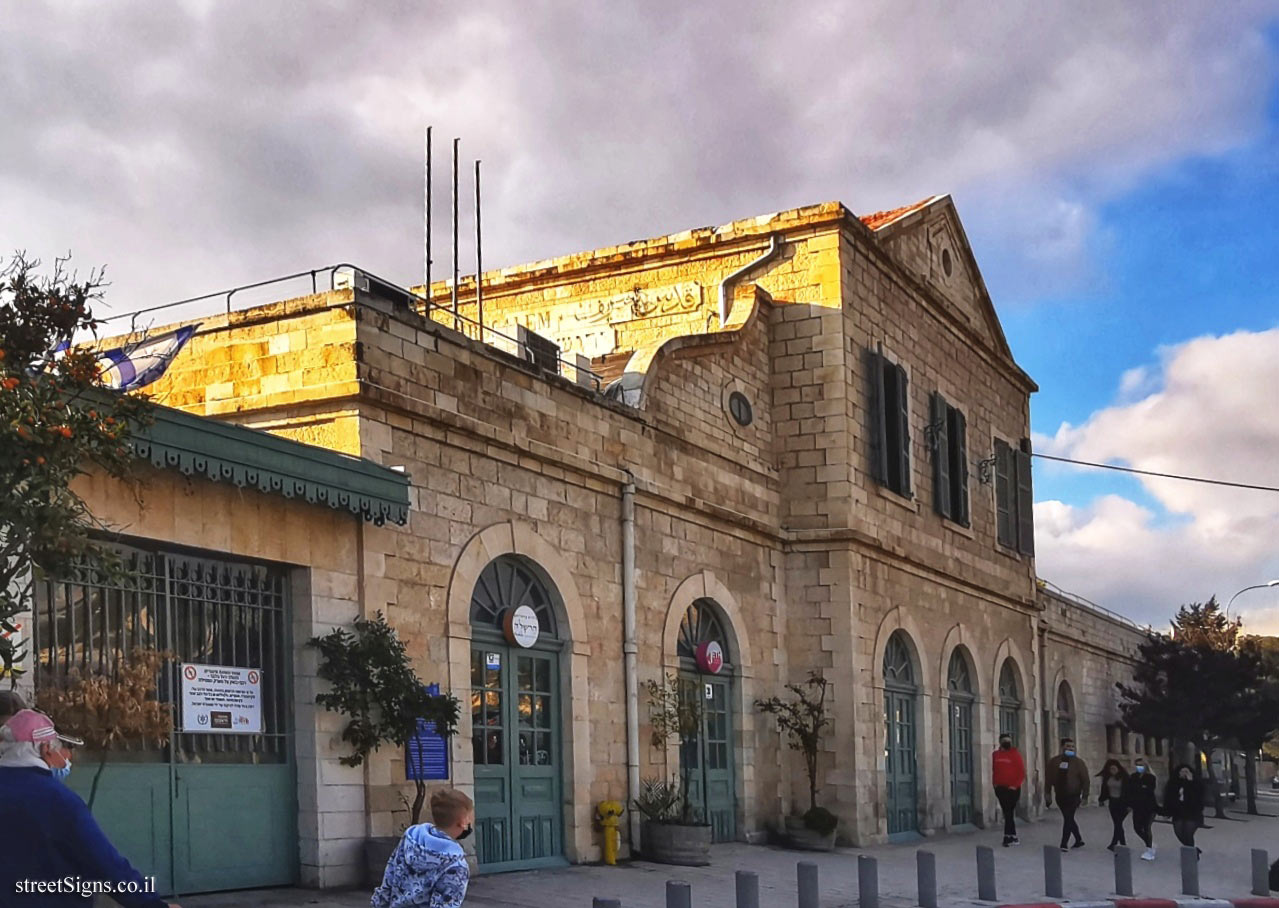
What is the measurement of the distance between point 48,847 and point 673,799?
11559 mm

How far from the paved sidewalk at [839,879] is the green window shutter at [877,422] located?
4830mm

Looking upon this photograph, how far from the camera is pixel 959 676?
24.6 meters

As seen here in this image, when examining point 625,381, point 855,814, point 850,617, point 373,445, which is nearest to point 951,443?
point 850,617

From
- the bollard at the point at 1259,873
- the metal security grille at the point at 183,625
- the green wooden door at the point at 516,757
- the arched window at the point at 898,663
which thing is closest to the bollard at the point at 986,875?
the bollard at the point at 1259,873

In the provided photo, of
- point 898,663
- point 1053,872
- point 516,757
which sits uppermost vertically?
point 898,663

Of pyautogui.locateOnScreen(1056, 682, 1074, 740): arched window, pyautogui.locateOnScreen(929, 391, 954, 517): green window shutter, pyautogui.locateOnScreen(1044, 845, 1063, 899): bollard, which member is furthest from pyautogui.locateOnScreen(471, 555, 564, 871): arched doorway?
pyautogui.locateOnScreen(1056, 682, 1074, 740): arched window

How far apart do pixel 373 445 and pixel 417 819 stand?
2.88 meters

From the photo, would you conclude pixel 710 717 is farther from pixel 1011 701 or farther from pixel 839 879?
pixel 1011 701

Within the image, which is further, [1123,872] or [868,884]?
[1123,872]

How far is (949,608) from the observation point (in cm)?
2386

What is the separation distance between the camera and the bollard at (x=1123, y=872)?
1424 centimetres

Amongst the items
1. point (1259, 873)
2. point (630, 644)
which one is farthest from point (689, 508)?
point (1259, 873)

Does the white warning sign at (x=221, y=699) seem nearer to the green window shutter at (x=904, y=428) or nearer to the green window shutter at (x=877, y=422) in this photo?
the green window shutter at (x=877, y=422)

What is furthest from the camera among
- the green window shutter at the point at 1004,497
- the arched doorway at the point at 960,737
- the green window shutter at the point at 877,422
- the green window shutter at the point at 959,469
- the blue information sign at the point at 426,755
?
the green window shutter at the point at 1004,497
